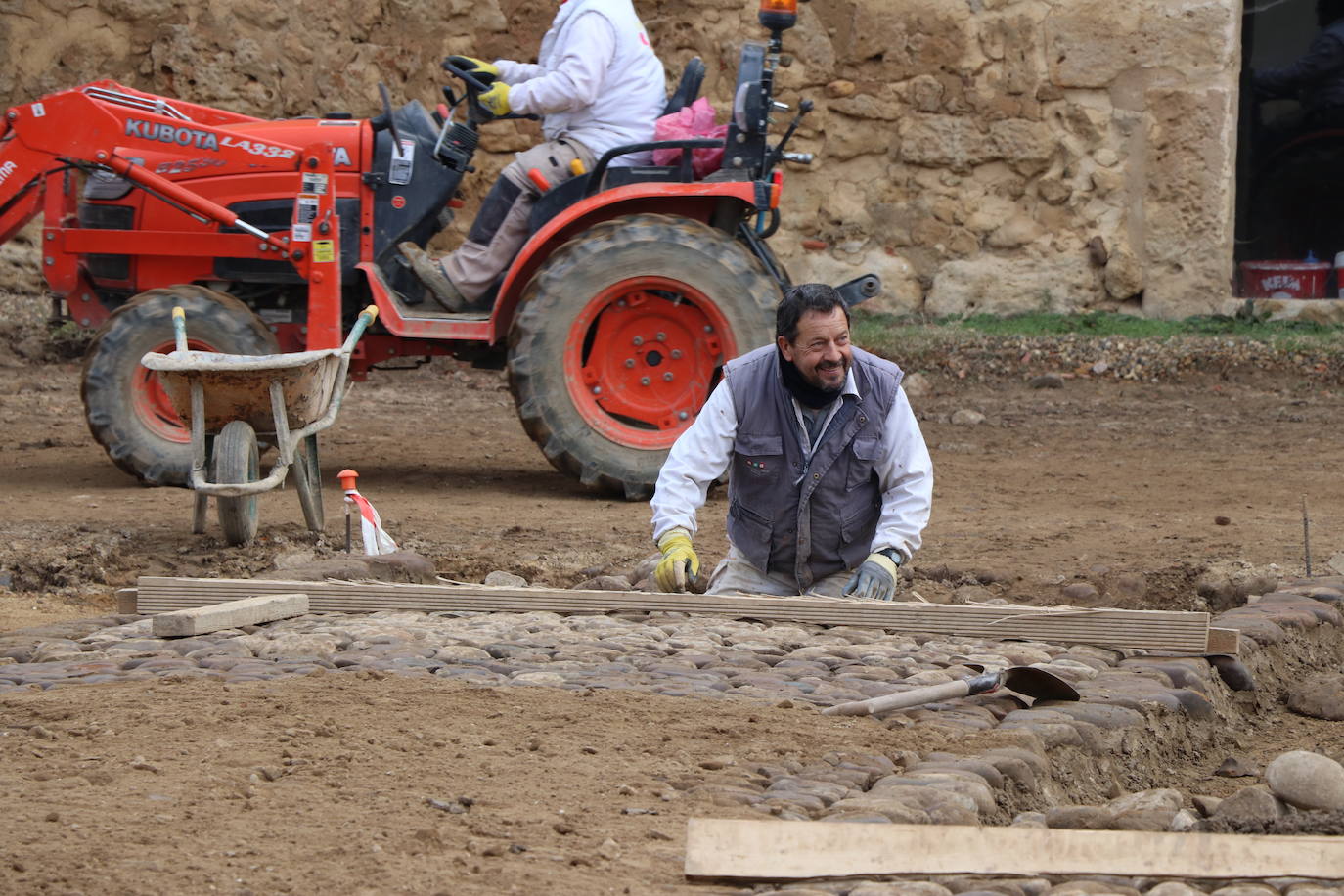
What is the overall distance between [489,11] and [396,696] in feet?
29.9

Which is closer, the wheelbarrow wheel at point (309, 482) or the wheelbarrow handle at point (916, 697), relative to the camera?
the wheelbarrow handle at point (916, 697)

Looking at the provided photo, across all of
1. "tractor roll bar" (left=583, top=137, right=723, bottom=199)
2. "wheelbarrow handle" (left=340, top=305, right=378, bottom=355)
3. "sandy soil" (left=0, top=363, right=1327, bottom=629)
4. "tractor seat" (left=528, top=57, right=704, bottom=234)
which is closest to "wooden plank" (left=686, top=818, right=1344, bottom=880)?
"sandy soil" (left=0, top=363, right=1327, bottom=629)

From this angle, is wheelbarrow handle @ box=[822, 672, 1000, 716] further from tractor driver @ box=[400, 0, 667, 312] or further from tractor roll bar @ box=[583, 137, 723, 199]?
tractor driver @ box=[400, 0, 667, 312]

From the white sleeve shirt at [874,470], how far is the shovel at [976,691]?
3.39ft

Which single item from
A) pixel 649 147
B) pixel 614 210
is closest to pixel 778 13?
pixel 649 147

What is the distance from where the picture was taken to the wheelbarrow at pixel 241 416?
6500mm

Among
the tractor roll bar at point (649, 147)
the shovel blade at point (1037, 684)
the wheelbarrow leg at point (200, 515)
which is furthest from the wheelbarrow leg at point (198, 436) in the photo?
the shovel blade at point (1037, 684)

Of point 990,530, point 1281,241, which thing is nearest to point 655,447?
point 990,530

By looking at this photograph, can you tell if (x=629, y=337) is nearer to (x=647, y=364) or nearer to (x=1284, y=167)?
(x=647, y=364)

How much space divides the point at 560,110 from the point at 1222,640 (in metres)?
4.53

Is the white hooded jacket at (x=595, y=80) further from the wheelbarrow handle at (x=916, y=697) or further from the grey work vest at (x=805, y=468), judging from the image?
the wheelbarrow handle at (x=916, y=697)

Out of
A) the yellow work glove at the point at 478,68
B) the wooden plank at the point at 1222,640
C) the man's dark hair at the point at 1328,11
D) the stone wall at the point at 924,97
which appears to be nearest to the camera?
the wooden plank at the point at 1222,640

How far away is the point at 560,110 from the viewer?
26.2 ft

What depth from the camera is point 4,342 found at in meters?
11.7
